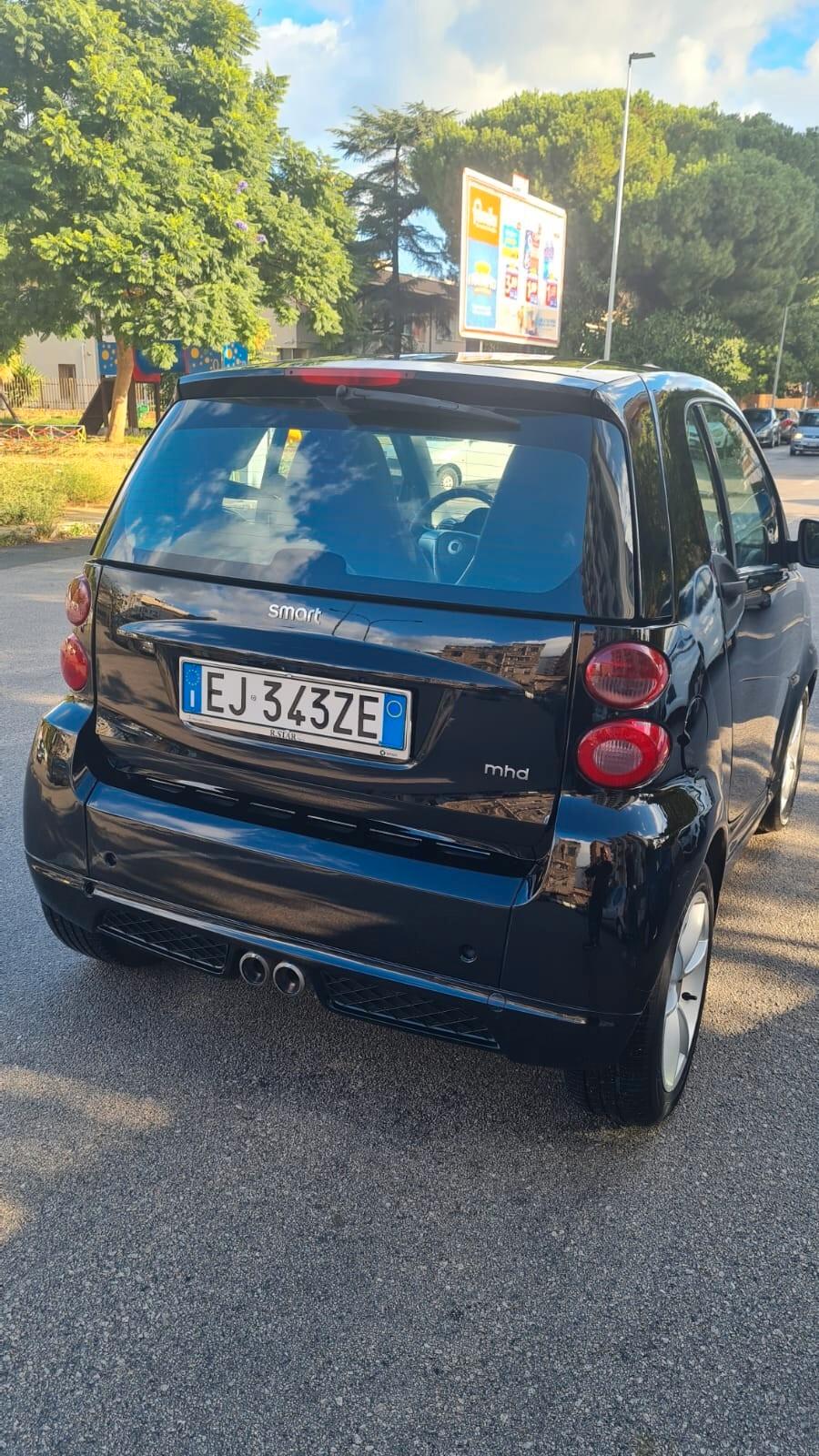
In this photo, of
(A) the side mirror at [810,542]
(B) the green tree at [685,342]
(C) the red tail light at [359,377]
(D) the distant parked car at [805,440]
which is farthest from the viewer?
(B) the green tree at [685,342]

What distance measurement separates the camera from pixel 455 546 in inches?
93.1

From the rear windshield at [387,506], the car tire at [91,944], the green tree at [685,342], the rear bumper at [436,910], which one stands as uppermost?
the green tree at [685,342]

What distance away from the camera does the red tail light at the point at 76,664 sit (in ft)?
9.13

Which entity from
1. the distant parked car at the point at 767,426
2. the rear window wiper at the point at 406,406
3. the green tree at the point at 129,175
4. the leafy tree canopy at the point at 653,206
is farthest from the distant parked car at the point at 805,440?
the rear window wiper at the point at 406,406

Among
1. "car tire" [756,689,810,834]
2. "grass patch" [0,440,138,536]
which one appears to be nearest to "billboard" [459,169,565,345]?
"grass patch" [0,440,138,536]

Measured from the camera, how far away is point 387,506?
2.49 metres

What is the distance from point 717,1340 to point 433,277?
53.4 meters

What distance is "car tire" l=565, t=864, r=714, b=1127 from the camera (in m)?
2.44

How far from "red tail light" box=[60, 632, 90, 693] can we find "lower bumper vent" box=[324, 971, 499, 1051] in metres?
0.98

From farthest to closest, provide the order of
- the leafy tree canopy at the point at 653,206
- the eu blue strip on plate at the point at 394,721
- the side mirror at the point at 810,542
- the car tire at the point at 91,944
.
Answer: the leafy tree canopy at the point at 653,206
the side mirror at the point at 810,542
the car tire at the point at 91,944
the eu blue strip on plate at the point at 394,721

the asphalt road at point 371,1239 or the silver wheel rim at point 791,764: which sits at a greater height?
the silver wheel rim at point 791,764

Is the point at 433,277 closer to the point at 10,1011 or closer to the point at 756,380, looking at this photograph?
the point at 756,380

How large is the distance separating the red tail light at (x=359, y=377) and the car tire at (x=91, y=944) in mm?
1583

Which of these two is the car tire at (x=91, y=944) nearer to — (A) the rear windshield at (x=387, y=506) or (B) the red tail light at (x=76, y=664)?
(B) the red tail light at (x=76, y=664)
